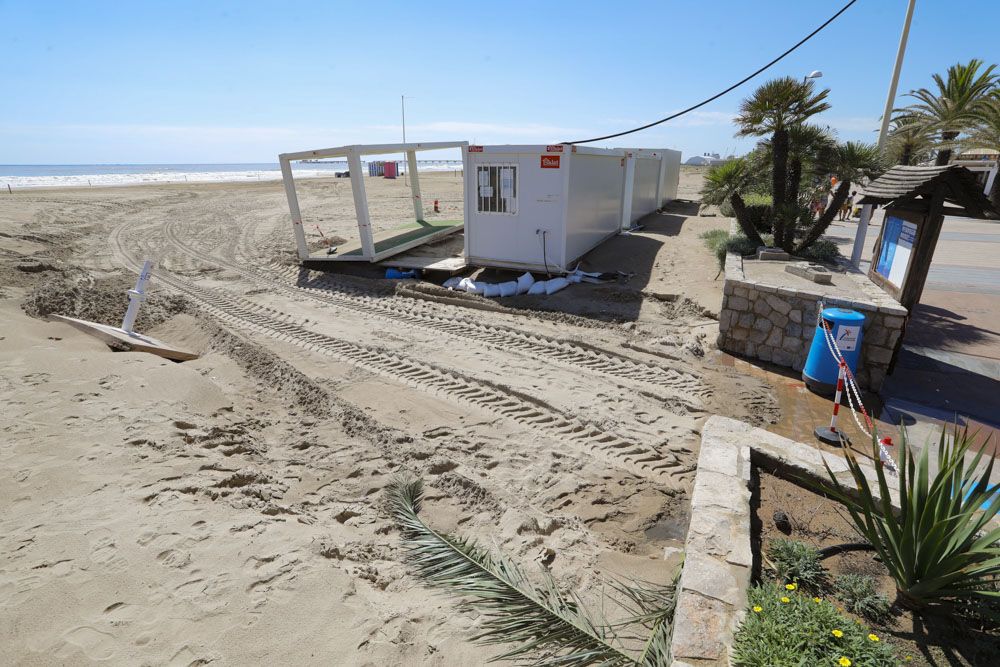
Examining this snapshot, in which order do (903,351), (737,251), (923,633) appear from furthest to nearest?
(737,251) → (903,351) → (923,633)

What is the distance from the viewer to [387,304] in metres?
9.62

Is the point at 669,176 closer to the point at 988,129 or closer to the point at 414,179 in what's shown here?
the point at 988,129

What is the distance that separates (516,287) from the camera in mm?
9953

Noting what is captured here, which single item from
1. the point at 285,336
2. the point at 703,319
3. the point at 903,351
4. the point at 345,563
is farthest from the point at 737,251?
the point at 345,563

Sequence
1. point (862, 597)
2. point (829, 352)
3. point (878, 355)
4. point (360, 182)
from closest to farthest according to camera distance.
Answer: point (862, 597)
point (829, 352)
point (878, 355)
point (360, 182)

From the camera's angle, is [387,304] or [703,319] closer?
[703,319]

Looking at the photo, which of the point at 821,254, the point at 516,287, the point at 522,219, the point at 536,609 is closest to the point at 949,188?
the point at 821,254

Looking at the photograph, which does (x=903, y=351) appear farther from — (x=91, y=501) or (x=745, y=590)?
(x=91, y=501)

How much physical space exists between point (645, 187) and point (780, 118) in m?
8.75

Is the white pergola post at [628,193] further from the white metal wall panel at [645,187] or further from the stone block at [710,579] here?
the stone block at [710,579]

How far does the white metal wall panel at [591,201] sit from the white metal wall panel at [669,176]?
8096 millimetres

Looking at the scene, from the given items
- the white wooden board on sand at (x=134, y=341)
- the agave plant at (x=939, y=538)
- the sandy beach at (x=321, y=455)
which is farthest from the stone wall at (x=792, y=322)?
the white wooden board on sand at (x=134, y=341)

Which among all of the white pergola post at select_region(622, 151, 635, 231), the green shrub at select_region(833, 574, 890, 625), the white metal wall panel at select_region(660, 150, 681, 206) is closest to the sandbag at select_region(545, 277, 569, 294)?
the white pergola post at select_region(622, 151, 635, 231)

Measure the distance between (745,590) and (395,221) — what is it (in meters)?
18.1
